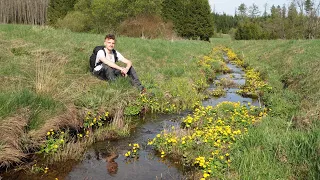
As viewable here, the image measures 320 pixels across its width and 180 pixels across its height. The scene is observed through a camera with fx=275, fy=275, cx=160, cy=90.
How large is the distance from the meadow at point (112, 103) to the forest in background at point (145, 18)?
21010 millimetres

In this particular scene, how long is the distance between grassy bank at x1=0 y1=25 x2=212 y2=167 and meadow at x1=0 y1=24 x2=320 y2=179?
15 millimetres

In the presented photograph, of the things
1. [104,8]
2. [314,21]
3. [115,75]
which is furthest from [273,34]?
[115,75]

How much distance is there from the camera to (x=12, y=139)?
4.48 m

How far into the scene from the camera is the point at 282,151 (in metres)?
4.20

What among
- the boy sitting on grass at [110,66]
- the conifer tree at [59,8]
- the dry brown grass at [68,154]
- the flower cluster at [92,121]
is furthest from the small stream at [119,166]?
the conifer tree at [59,8]

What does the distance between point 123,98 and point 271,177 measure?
4.76 metres

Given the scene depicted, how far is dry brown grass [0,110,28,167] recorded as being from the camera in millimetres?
4274

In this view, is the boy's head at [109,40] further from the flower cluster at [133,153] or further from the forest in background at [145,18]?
the forest in background at [145,18]

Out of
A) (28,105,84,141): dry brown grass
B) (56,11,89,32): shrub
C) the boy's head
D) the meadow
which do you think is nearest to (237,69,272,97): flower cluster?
the meadow

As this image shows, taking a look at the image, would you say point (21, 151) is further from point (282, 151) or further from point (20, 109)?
point (282, 151)

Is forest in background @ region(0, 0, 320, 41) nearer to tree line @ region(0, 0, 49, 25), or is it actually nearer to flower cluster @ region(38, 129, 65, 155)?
tree line @ region(0, 0, 49, 25)

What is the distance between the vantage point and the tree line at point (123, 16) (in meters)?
32.2

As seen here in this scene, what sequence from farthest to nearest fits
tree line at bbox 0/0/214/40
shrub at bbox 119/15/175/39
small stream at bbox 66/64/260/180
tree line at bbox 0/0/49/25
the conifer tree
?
the conifer tree → shrub at bbox 119/15/175/39 → tree line at bbox 0/0/214/40 → tree line at bbox 0/0/49/25 → small stream at bbox 66/64/260/180

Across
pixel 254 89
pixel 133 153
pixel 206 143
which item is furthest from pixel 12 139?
pixel 254 89
